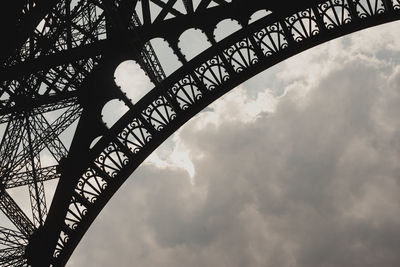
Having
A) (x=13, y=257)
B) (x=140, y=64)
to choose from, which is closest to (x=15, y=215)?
(x=13, y=257)

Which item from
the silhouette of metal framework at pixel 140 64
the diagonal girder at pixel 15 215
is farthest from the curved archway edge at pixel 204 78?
the diagonal girder at pixel 15 215

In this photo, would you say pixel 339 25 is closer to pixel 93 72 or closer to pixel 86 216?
pixel 93 72

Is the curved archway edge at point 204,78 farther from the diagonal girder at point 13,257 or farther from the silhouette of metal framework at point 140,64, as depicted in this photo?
the diagonal girder at point 13,257

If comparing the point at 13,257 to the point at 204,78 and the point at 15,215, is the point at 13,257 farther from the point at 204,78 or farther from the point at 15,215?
the point at 204,78

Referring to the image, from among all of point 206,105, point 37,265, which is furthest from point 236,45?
point 37,265

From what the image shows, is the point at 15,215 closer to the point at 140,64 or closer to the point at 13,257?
the point at 13,257

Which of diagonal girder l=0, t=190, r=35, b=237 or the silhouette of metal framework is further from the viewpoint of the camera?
diagonal girder l=0, t=190, r=35, b=237

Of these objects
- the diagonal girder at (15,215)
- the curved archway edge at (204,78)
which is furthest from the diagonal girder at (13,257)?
the curved archway edge at (204,78)

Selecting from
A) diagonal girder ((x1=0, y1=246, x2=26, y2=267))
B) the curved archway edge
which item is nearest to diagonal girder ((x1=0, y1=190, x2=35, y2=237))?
diagonal girder ((x1=0, y1=246, x2=26, y2=267))

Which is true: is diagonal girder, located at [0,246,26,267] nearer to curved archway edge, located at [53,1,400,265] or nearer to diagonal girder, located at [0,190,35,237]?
diagonal girder, located at [0,190,35,237]

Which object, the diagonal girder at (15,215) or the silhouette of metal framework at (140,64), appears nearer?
the silhouette of metal framework at (140,64)

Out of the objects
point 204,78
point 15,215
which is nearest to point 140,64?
point 204,78
